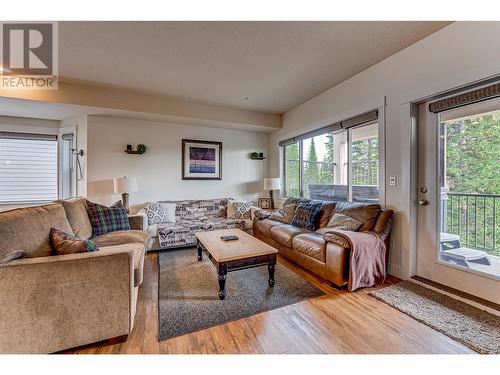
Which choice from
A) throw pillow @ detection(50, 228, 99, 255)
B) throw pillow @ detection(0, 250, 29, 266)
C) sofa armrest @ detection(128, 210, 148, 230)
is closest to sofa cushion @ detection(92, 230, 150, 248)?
sofa armrest @ detection(128, 210, 148, 230)

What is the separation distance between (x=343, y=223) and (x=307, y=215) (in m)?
0.64

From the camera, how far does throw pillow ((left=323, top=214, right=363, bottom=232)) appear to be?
2642 millimetres

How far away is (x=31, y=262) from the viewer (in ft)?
4.61

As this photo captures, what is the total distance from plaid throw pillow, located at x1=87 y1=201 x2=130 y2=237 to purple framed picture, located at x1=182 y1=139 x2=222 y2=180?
65.7 inches

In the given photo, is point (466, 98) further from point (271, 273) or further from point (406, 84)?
point (271, 273)

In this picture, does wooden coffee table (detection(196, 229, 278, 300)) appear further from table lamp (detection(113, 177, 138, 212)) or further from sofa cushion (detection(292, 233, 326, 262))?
table lamp (detection(113, 177, 138, 212))

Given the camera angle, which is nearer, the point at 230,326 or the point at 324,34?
the point at 230,326

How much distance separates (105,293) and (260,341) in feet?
3.71

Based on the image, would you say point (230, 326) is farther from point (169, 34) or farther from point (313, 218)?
point (169, 34)

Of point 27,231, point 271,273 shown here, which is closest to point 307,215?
point 271,273

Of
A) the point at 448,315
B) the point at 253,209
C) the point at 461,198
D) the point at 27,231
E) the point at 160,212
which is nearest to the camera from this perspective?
the point at 27,231

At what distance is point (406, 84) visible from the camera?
2.50m

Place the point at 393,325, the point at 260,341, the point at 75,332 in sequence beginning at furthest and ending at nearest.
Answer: the point at 393,325, the point at 260,341, the point at 75,332
